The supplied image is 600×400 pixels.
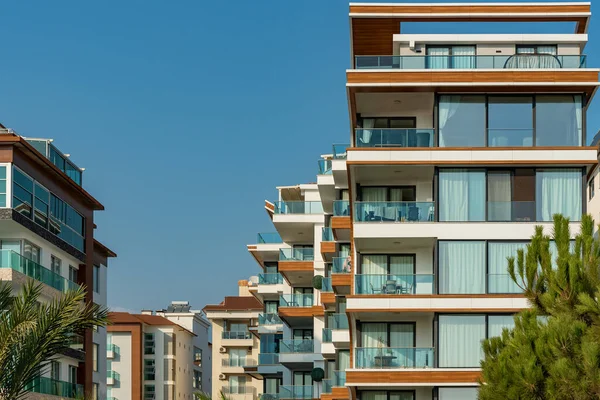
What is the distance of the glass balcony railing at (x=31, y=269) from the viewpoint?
41.0 metres

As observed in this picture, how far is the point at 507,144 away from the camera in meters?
34.8

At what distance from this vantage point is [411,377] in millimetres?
33875

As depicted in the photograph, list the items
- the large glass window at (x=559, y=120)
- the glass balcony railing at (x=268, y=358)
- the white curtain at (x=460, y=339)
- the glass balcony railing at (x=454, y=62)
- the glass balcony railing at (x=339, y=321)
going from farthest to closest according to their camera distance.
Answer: the glass balcony railing at (x=268, y=358) < the glass balcony railing at (x=339, y=321) < the glass balcony railing at (x=454, y=62) < the large glass window at (x=559, y=120) < the white curtain at (x=460, y=339)

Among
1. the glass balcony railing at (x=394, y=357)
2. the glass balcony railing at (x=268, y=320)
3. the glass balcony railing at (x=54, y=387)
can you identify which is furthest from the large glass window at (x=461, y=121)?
the glass balcony railing at (x=268, y=320)

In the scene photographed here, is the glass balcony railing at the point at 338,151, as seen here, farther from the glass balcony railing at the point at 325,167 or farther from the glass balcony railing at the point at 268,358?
the glass balcony railing at the point at 268,358

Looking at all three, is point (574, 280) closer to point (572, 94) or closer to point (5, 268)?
point (572, 94)

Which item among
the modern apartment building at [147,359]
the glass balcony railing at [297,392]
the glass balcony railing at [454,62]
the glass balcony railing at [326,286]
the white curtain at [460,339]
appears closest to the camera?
the white curtain at [460,339]

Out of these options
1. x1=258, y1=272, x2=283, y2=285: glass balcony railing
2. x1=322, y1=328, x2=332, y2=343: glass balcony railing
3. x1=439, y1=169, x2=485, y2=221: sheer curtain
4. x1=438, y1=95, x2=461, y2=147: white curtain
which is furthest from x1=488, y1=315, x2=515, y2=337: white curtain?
x1=258, y1=272, x2=283, y2=285: glass balcony railing

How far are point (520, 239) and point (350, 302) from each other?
520 centimetres

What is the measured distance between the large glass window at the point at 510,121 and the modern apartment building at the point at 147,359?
69315mm

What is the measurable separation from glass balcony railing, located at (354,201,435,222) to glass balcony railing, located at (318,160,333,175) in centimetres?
1552

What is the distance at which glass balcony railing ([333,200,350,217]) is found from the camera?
45344mm

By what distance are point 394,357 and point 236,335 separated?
61841mm

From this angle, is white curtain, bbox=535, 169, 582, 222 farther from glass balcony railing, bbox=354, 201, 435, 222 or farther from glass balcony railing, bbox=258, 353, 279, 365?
glass balcony railing, bbox=258, 353, 279, 365
